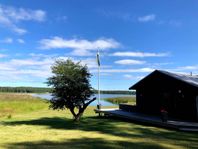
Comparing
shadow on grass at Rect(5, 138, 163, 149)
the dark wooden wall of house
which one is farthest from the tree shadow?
the dark wooden wall of house

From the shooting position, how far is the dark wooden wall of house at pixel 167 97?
2614 centimetres

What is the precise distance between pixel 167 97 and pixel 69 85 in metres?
8.76

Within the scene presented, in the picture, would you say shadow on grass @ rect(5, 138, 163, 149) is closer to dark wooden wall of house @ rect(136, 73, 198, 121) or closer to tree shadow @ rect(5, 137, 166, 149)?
tree shadow @ rect(5, 137, 166, 149)

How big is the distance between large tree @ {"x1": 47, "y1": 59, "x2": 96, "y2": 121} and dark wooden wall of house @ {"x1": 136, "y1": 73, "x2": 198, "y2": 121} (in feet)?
20.3

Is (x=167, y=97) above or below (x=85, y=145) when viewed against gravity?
above

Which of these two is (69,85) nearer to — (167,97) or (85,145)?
(167,97)

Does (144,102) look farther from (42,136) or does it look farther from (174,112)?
(42,136)

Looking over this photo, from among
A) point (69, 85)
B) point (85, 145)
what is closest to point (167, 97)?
point (69, 85)

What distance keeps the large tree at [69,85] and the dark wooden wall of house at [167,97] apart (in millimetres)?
6194

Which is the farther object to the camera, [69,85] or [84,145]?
[69,85]

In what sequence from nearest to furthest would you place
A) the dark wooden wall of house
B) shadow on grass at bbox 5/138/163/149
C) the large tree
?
1. shadow on grass at bbox 5/138/163/149
2. the dark wooden wall of house
3. the large tree

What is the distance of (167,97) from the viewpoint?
95.4ft

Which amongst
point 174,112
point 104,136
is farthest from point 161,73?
point 104,136

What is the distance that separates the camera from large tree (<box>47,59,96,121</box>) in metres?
28.2
